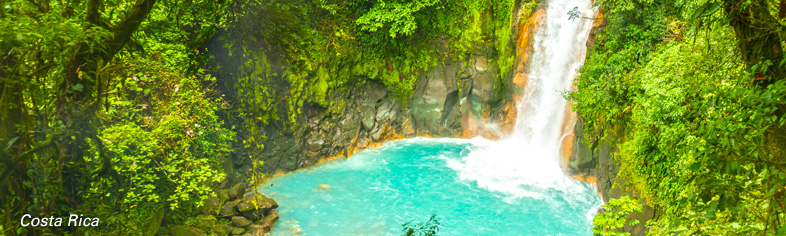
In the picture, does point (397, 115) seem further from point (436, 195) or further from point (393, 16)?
point (436, 195)

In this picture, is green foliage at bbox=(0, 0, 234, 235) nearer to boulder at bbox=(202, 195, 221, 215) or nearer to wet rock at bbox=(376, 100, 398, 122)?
boulder at bbox=(202, 195, 221, 215)

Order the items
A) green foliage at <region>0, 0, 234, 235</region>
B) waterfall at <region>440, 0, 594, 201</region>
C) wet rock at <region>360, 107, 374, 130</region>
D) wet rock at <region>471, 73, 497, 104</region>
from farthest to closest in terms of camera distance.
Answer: wet rock at <region>471, 73, 497, 104</region> < wet rock at <region>360, 107, 374, 130</region> < waterfall at <region>440, 0, 594, 201</region> < green foliage at <region>0, 0, 234, 235</region>

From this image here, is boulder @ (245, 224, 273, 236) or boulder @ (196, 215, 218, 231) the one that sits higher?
boulder @ (196, 215, 218, 231)

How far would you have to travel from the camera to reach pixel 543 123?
15.7 meters

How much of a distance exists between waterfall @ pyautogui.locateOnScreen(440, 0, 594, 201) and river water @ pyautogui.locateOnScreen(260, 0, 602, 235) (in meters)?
0.04

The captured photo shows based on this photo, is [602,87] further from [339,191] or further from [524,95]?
[339,191]

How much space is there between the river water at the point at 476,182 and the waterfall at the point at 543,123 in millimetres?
38

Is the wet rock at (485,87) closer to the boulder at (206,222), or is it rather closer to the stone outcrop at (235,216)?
the stone outcrop at (235,216)

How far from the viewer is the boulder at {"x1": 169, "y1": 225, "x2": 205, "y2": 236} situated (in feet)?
29.6

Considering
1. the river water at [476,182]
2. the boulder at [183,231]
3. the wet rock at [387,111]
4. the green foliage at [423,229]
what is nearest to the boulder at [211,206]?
the boulder at [183,231]

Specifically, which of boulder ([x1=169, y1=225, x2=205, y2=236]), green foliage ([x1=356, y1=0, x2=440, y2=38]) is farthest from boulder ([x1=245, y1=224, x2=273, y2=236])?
green foliage ([x1=356, y1=0, x2=440, y2=38])

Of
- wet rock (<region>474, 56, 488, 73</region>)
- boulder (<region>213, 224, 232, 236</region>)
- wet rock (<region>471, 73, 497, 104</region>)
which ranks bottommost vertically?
boulder (<region>213, 224, 232, 236</region>)

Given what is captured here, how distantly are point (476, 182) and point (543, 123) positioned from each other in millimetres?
4213

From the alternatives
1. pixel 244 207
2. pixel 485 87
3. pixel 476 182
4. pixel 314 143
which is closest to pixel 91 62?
pixel 244 207
